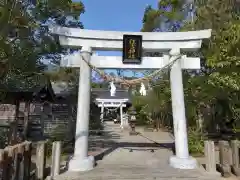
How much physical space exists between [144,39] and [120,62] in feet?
3.56

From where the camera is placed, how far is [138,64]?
25.3ft

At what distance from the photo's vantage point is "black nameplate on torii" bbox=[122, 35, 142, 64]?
7555mm

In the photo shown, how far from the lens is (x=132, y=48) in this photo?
24.7ft

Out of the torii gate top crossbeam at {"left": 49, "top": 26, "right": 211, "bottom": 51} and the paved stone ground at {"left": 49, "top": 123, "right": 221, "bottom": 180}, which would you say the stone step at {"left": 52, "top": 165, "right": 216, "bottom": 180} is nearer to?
the paved stone ground at {"left": 49, "top": 123, "right": 221, "bottom": 180}

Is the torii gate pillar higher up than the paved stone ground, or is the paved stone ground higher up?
the torii gate pillar

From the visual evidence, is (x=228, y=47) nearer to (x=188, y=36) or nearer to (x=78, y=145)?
(x=188, y=36)

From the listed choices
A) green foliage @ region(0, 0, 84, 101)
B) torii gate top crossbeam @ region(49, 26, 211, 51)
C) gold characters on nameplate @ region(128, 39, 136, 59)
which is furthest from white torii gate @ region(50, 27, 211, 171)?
green foliage @ region(0, 0, 84, 101)

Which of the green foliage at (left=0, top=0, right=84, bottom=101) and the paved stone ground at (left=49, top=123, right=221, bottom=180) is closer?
the paved stone ground at (left=49, top=123, right=221, bottom=180)

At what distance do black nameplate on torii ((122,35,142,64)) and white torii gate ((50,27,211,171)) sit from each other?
14 cm

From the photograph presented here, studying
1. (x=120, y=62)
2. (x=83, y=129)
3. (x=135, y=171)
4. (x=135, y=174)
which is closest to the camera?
(x=135, y=174)

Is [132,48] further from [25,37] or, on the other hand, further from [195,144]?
[195,144]

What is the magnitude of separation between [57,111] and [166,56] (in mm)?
12418

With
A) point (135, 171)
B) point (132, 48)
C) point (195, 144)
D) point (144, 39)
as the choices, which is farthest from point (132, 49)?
point (195, 144)

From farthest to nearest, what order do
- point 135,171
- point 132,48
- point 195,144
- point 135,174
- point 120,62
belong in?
1. point 195,144
2. point 120,62
3. point 132,48
4. point 135,171
5. point 135,174
